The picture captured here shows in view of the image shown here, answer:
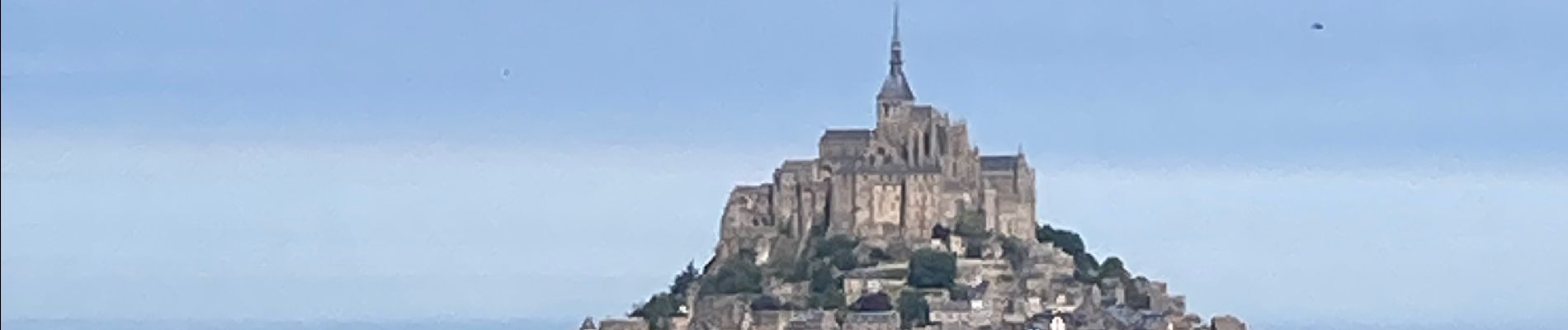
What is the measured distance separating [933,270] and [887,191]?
2075 mm

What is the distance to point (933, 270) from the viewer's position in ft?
194

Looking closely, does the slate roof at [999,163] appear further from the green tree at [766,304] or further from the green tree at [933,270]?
the green tree at [766,304]

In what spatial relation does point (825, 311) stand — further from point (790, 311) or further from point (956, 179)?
point (956, 179)

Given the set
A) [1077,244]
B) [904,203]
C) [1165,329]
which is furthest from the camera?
[1077,244]

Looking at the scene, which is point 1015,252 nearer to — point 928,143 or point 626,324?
point 928,143

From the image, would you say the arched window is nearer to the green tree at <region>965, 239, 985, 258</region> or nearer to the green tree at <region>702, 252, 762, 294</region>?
the green tree at <region>965, 239, 985, 258</region>

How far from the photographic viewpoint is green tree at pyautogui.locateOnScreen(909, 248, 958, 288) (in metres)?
58.9

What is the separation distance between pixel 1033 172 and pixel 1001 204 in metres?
2.49

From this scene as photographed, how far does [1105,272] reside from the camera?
209 ft

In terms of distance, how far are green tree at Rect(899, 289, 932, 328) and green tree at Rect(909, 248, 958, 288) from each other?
0.95 meters

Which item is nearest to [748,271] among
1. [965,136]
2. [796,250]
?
[796,250]

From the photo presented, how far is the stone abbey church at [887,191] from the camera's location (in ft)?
199

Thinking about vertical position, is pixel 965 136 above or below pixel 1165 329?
above

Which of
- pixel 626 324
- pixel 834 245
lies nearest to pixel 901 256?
pixel 834 245
